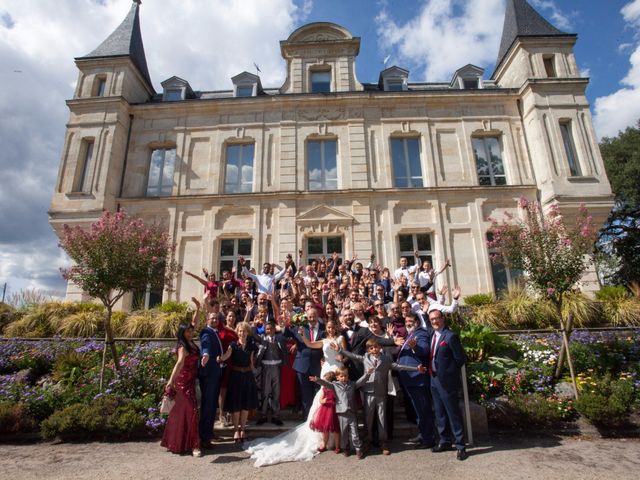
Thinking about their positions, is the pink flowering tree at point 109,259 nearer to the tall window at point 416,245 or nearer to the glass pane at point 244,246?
the glass pane at point 244,246

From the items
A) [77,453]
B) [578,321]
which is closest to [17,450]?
[77,453]

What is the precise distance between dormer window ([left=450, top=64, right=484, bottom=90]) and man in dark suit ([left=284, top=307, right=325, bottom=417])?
15.0m

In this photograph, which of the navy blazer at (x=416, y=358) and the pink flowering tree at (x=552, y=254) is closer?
the navy blazer at (x=416, y=358)

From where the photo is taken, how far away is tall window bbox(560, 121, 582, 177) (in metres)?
13.4

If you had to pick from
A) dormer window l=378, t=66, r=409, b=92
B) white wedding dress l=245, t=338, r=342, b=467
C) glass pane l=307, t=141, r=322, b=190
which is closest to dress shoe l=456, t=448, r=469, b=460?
white wedding dress l=245, t=338, r=342, b=467

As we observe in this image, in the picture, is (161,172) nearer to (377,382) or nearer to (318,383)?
(318,383)

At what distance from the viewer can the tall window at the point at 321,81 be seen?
15.9m

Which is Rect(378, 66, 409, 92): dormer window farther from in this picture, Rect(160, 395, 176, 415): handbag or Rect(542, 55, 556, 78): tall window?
Rect(160, 395, 176, 415): handbag

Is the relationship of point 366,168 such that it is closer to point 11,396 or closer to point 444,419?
point 444,419

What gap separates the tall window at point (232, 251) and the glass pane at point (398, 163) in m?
6.55

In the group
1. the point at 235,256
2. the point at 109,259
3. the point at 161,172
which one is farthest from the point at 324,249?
the point at 109,259

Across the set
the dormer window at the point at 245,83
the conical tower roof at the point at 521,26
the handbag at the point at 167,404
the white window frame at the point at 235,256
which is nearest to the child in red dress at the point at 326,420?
the handbag at the point at 167,404

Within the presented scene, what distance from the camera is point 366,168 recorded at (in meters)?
14.3

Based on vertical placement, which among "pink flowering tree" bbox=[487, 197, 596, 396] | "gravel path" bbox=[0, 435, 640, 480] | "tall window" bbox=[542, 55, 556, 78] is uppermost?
"tall window" bbox=[542, 55, 556, 78]
